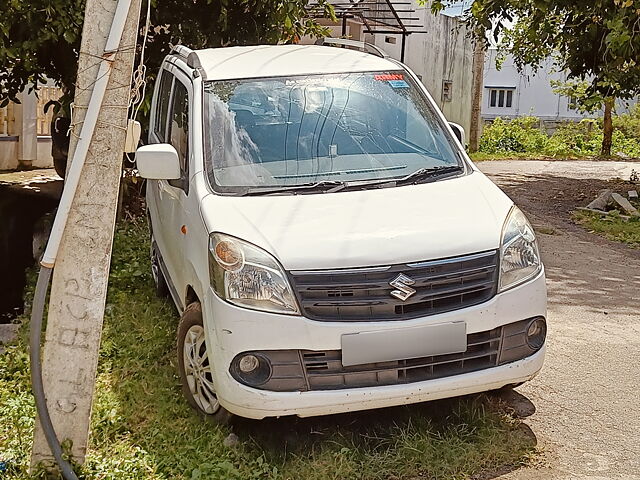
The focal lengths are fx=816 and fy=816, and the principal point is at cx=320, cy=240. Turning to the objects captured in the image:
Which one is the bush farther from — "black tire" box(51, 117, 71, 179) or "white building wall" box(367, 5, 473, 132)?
"black tire" box(51, 117, 71, 179)

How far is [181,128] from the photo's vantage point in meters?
5.38

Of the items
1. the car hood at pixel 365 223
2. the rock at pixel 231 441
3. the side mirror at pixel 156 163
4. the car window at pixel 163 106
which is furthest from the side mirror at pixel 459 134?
the rock at pixel 231 441

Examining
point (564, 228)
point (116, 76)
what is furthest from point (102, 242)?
point (564, 228)

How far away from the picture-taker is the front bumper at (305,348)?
3861 mm

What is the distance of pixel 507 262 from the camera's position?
4.20 m

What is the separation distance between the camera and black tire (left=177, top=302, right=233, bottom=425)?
4.30 meters

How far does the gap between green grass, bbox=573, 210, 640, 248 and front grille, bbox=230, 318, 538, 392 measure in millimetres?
6675

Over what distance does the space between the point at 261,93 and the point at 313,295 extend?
1782 mm

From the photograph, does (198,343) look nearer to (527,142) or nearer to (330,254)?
(330,254)

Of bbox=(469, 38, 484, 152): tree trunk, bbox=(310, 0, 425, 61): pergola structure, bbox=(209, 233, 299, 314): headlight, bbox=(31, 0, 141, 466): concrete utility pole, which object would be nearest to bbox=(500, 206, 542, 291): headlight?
bbox=(209, 233, 299, 314): headlight

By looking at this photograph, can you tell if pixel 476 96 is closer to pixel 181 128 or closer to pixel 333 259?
pixel 181 128

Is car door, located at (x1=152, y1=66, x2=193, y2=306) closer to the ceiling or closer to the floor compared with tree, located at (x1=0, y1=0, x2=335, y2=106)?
closer to the floor

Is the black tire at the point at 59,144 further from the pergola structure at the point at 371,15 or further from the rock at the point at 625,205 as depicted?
the rock at the point at 625,205

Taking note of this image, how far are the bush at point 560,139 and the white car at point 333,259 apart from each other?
24.7m
